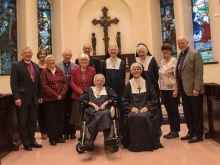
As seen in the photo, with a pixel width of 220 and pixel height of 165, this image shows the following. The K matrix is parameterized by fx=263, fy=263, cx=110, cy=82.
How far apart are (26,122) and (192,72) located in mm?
2704

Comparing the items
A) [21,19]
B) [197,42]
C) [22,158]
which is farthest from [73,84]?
[197,42]

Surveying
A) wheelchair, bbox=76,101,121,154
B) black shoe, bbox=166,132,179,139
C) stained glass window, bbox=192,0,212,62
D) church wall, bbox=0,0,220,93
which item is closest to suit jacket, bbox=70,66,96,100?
wheelchair, bbox=76,101,121,154

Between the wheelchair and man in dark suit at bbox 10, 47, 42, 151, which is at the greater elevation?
man in dark suit at bbox 10, 47, 42, 151

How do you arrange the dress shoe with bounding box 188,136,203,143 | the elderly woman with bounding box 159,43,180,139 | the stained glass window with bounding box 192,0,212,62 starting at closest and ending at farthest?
the dress shoe with bounding box 188,136,203,143 → the elderly woman with bounding box 159,43,180,139 → the stained glass window with bounding box 192,0,212,62

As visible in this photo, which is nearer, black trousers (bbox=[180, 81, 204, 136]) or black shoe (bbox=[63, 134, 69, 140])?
black trousers (bbox=[180, 81, 204, 136])

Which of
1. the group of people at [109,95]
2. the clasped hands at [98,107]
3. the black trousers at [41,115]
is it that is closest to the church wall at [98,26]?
the black trousers at [41,115]

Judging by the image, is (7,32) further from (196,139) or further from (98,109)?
(196,139)

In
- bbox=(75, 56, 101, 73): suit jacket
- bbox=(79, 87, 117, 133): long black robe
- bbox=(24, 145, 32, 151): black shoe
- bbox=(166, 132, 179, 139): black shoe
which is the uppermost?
bbox=(75, 56, 101, 73): suit jacket

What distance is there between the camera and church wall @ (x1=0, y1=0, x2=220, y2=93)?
339 inches

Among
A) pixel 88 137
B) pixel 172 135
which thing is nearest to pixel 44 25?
pixel 172 135

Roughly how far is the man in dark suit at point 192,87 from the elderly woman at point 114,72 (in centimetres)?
97

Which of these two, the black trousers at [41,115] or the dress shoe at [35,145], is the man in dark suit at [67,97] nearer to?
the black trousers at [41,115]

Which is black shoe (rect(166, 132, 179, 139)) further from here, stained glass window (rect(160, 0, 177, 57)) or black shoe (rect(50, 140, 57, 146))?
stained glass window (rect(160, 0, 177, 57))

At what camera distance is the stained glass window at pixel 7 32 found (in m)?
8.81
